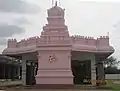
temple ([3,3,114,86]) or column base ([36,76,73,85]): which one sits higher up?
temple ([3,3,114,86])

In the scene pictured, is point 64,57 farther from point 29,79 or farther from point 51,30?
point 29,79

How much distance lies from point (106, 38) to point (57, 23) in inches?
252

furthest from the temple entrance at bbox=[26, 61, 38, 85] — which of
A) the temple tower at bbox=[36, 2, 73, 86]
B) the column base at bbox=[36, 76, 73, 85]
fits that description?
the column base at bbox=[36, 76, 73, 85]

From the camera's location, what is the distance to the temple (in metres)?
31.7

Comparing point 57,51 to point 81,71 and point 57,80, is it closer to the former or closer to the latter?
point 57,80

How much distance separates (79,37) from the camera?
3444 centimetres

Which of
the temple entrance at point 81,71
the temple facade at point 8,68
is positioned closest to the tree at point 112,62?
the temple facade at point 8,68

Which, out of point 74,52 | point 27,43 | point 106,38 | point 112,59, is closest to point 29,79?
point 27,43

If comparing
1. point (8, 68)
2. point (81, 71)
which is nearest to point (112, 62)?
point (8, 68)

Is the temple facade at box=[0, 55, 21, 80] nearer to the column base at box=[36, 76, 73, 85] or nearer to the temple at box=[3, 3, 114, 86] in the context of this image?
the temple at box=[3, 3, 114, 86]

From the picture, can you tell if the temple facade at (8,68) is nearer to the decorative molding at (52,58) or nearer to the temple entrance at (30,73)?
the temple entrance at (30,73)

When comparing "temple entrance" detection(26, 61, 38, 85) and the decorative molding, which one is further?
"temple entrance" detection(26, 61, 38, 85)

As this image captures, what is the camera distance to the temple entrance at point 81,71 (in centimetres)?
3809

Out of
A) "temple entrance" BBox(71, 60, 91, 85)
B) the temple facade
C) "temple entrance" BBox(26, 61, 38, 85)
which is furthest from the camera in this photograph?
the temple facade
